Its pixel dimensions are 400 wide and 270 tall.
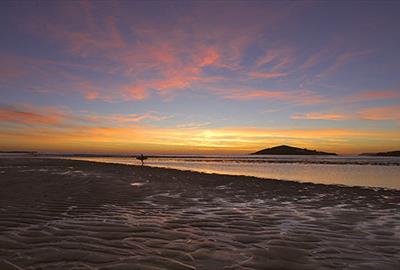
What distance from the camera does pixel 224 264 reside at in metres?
5.62

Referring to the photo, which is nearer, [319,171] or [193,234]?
[193,234]

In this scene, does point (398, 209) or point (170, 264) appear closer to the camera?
point (170, 264)

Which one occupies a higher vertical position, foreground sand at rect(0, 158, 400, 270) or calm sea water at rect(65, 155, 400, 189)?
calm sea water at rect(65, 155, 400, 189)

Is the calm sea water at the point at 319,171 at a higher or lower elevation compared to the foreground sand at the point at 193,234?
higher

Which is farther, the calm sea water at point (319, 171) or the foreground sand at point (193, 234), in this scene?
the calm sea water at point (319, 171)

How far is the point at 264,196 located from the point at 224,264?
10743 millimetres

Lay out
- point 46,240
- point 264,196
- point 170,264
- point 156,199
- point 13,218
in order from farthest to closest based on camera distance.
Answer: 1. point 264,196
2. point 156,199
3. point 13,218
4. point 46,240
5. point 170,264

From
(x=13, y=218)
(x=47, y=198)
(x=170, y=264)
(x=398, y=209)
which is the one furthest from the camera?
(x=47, y=198)

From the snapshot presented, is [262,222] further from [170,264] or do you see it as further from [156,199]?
[156,199]

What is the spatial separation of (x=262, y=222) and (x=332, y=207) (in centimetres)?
465

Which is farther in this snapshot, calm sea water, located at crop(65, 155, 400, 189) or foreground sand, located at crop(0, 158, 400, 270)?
calm sea water, located at crop(65, 155, 400, 189)

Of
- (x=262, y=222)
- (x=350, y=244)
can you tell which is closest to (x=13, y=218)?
(x=262, y=222)

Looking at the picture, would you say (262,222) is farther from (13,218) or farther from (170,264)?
(13,218)

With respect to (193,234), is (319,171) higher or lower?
higher
